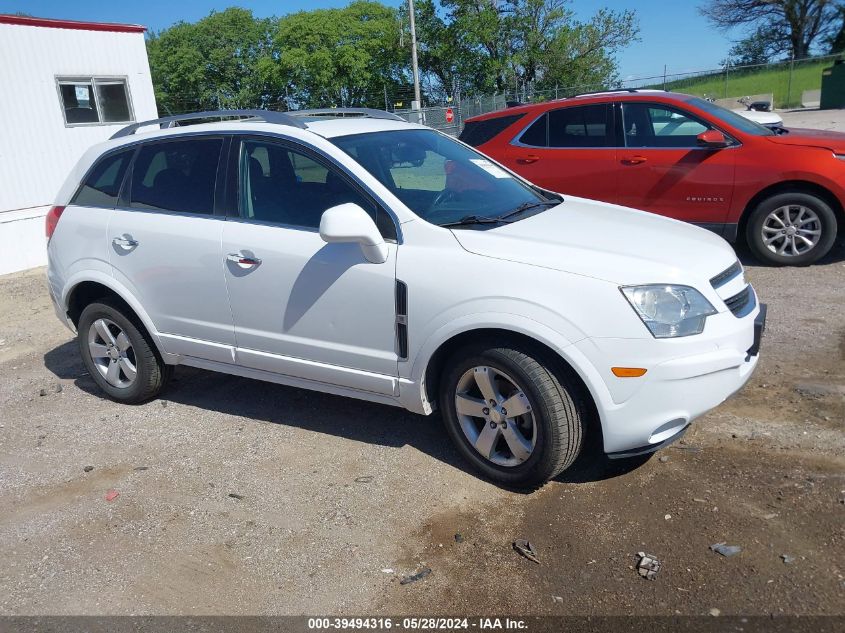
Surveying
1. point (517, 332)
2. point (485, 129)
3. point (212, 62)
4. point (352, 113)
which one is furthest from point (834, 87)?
point (212, 62)

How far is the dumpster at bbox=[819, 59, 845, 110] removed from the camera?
3102 cm

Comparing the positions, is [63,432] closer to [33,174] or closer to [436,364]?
[436,364]

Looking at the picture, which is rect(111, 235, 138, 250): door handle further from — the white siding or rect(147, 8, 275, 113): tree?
rect(147, 8, 275, 113): tree

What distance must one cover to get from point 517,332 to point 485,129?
18.5ft

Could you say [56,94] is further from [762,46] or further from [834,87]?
[762,46]

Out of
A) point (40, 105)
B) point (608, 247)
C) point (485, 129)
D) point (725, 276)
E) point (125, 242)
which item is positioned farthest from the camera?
point (40, 105)

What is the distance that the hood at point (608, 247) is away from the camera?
10.8 ft

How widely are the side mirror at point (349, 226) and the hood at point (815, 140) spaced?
506 cm

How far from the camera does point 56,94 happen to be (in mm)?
14594

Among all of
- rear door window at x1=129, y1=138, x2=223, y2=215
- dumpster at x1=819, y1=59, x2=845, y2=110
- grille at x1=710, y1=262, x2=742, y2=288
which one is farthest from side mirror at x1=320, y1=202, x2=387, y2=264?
dumpster at x1=819, y1=59, x2=845, y2=110

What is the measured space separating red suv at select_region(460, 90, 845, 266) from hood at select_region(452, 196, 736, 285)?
3.33 metres

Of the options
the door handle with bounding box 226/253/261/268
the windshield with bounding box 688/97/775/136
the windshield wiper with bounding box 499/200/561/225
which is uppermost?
the windshield with bounding box 688/97/775/136

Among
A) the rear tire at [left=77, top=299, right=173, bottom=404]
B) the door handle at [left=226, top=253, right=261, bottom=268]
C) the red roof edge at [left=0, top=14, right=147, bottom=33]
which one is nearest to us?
the door handle at [left=226, top=253, right=261, bottom=268]

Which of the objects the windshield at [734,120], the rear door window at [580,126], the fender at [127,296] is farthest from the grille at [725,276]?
the rear door window at [580,126]
